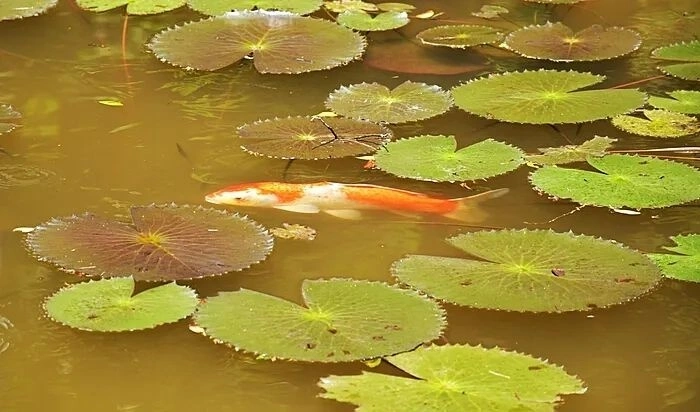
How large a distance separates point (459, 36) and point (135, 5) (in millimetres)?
1006

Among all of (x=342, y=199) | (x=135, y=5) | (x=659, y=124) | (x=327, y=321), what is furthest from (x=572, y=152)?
(x=135, y=5)

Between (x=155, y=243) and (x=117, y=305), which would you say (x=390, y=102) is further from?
(x=117, y=305)

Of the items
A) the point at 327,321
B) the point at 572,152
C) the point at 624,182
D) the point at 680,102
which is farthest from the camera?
the point at 680,102

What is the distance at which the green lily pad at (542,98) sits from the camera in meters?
2.92

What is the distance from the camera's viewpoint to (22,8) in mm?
3703

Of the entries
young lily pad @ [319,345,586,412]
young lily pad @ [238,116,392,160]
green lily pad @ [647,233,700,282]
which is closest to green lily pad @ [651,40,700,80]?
young lily pad @ [238,116,392,160]

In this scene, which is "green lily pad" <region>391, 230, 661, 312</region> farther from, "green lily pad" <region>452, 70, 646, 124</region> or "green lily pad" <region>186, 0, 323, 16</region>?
"green lily pad" <region>186, 0, 323, 16</region>

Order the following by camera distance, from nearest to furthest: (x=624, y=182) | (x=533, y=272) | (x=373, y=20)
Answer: (x=533, y=272), (x=624, y=182), (x=373, y=20)

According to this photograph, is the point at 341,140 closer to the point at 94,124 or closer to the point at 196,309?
the point at 94,124

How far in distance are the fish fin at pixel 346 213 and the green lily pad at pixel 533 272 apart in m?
0.23

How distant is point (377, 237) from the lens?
237 cm

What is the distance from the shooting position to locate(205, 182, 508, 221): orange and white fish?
2.47 metres

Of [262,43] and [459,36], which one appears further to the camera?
[459,36]

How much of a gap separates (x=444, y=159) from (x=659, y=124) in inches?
23.9
